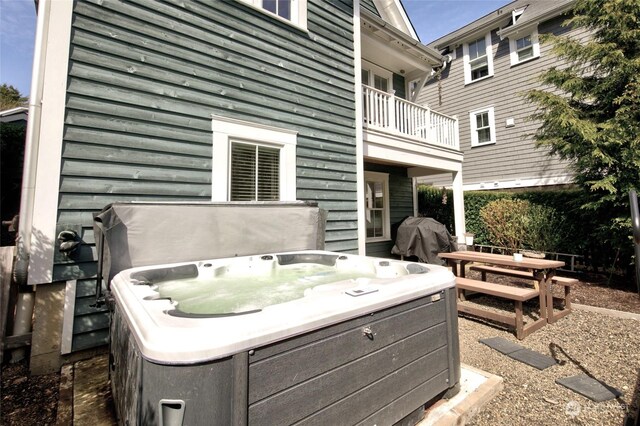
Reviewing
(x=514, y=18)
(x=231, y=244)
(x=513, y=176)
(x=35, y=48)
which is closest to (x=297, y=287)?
(x=231, y=244)

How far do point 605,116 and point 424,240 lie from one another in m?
4.05

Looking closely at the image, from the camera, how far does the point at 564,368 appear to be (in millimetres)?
2582

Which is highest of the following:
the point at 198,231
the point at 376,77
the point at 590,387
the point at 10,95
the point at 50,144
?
the point at 10,95

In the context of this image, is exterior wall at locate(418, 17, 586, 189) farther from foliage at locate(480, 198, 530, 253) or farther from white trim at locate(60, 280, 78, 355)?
white trim at locate(60, 280, 78, 355)

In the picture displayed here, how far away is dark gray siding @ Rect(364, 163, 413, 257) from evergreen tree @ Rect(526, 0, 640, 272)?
3.15 m

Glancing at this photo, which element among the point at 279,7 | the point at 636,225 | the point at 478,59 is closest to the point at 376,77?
the point at 279,7

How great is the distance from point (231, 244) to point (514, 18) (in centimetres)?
1169

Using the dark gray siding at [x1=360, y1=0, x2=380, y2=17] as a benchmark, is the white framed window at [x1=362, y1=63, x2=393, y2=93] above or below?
below

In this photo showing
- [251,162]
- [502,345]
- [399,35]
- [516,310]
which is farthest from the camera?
[399,35]

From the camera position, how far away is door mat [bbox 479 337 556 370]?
2.67 metres

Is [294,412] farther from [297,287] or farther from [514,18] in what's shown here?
[514,18]

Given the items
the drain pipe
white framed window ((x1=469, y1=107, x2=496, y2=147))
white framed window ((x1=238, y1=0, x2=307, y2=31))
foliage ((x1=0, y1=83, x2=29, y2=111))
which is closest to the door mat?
the drain pipe

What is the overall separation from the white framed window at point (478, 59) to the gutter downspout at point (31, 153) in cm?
1170

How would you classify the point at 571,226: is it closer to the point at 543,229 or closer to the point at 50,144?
the point at 543,229
